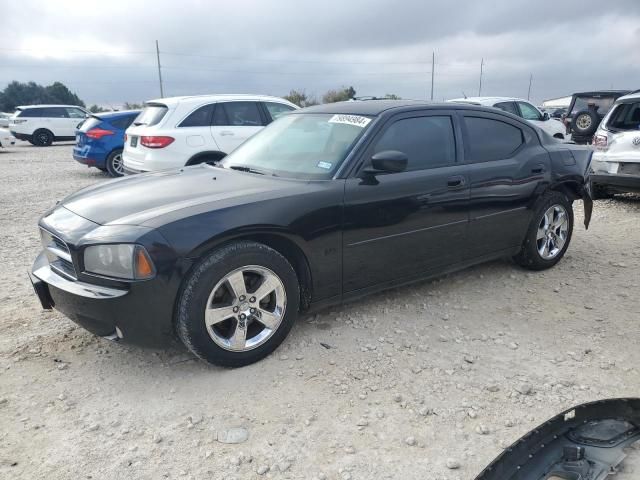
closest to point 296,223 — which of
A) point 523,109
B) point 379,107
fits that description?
point 379,107

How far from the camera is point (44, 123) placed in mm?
20844

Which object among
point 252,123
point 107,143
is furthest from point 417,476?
point 107,143

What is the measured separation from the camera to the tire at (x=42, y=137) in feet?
68.5

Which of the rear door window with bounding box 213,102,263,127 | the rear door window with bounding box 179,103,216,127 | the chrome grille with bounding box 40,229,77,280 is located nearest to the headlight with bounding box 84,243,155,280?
the chrome grille with bounding box 40,229,77,280

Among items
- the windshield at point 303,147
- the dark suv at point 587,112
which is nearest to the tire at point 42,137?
the dark suv at point 587,112

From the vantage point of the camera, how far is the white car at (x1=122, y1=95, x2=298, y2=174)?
782 cm

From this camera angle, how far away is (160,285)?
9.40 ft

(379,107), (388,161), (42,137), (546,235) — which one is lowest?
(546,235)

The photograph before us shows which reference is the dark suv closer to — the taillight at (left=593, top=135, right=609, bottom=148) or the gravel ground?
the taillight at (left=593, top=135, right=609, bottom=148)

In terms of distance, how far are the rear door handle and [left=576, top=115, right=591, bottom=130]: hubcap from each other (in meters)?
11.8

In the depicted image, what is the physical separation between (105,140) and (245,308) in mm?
9148

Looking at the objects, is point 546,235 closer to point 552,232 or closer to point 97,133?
point 552,232

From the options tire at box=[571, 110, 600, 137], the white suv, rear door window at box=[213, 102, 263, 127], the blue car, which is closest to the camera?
rear door window at box=[213, 102, 263, 127]

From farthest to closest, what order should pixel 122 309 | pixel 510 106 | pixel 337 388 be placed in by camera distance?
pixel 510 106, pixel 337 388, pixel 122 309
